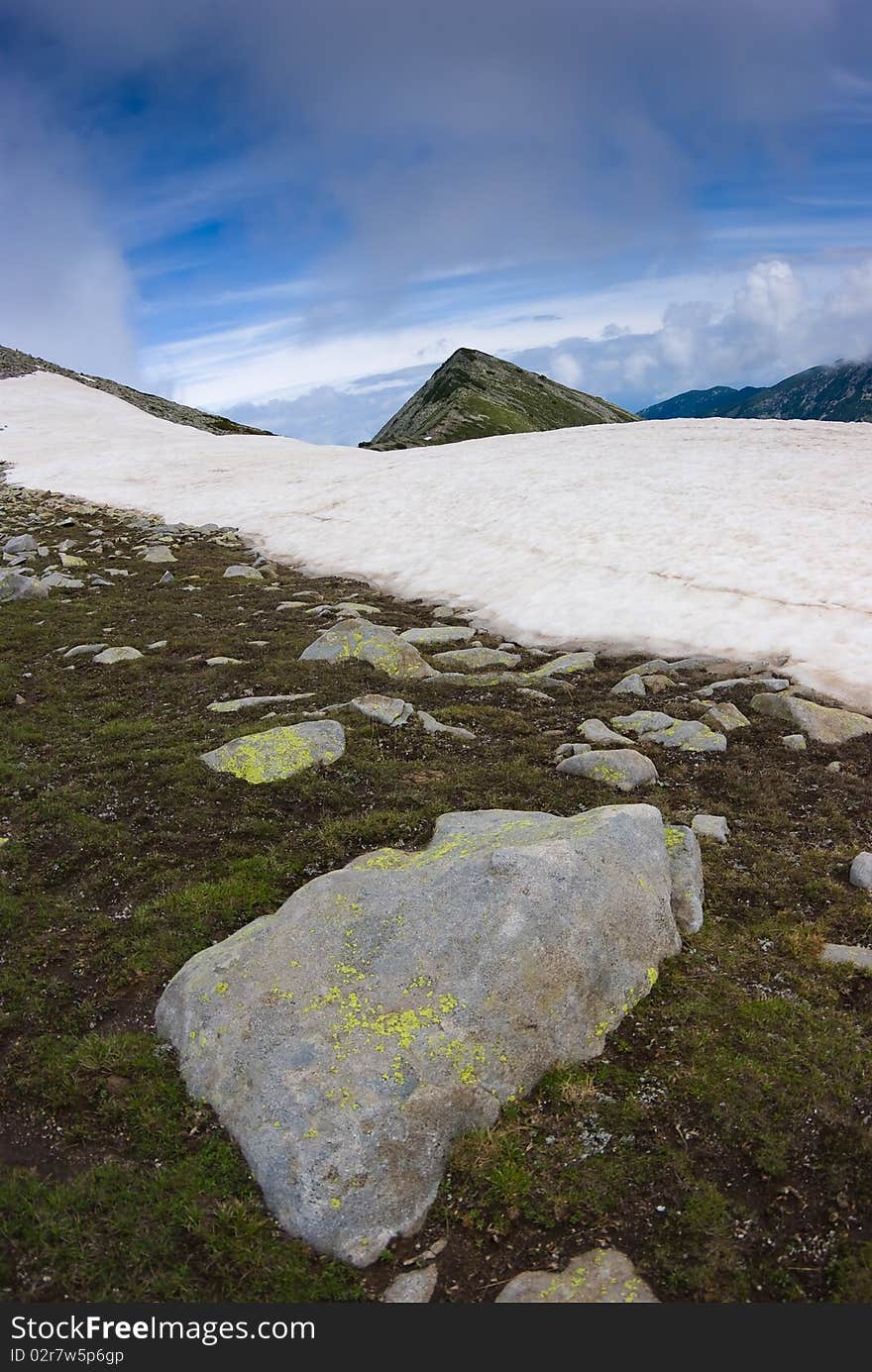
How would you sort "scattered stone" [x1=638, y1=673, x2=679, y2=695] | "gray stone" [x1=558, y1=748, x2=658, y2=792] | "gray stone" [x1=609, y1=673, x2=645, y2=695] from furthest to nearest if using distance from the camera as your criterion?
"scattered stone" [x1=638, y1=673, x2=679, y2=695] → "gray stone" [x1=609, y1=673, x2=645, y2=695] → "gray stone" [x1=558, y1=748, x2=658, y2=792]

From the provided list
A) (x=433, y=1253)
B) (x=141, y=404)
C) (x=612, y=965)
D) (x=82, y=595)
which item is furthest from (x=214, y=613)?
(x=141, y=404)

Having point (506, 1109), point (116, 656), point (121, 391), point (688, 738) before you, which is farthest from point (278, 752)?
point (121, 391)

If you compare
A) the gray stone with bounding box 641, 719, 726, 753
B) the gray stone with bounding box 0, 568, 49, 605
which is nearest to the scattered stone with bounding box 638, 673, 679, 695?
the gray stone with bounding box 641, 719, 726, 753

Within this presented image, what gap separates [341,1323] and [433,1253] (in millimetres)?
862

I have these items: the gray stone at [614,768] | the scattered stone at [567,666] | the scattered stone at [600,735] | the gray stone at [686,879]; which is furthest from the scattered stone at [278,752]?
the scattered stone at [567,666]

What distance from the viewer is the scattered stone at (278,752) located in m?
14.2

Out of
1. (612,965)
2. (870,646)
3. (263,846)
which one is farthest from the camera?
(870,646)

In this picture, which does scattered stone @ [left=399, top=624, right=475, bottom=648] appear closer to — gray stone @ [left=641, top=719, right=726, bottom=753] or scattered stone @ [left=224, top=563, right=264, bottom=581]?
Answer: gray stone @ [left=641, top=719, right=726, bottom=753]

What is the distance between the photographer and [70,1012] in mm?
8898

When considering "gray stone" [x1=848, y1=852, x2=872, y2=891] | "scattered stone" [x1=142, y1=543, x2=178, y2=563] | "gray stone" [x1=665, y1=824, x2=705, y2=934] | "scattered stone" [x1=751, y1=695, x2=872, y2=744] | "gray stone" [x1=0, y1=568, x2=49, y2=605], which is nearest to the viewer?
"gray stone" [x1=665, y1=824, x2=705, y2=934]

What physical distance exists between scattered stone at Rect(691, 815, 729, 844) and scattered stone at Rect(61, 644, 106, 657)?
1691cm

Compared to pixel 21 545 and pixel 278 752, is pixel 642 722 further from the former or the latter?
pixel 21 545

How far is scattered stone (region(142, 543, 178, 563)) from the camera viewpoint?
1328 inches

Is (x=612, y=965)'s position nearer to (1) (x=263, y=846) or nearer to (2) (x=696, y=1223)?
(2) (x=696, y=1223)
